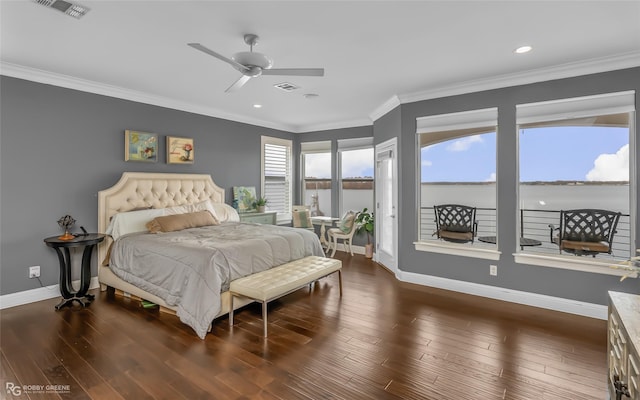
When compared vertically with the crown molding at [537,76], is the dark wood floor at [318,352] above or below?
below

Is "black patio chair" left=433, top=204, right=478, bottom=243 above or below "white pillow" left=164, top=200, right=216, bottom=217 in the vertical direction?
below

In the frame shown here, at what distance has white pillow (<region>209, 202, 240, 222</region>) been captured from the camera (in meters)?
5.22

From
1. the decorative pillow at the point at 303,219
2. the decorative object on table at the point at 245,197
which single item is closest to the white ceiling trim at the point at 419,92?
the decorative object on table at the point at 245,197

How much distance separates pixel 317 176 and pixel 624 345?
5.87 m

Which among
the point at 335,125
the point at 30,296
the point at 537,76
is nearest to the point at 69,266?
the point at 30,296

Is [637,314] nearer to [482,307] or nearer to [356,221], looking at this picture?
[482,307]

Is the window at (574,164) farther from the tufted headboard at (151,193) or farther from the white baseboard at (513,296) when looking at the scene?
the tufted headboard at (151,193)

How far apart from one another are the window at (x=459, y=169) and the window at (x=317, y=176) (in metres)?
2.65

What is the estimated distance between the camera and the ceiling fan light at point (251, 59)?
8.34 ft

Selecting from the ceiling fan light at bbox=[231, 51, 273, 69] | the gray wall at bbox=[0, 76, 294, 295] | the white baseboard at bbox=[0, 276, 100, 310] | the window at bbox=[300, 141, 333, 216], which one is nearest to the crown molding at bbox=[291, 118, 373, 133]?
the window at bbox=[300, 141, 333, 216]

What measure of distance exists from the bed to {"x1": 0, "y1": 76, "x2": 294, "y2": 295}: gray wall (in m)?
0.25

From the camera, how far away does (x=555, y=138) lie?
11.9 ft

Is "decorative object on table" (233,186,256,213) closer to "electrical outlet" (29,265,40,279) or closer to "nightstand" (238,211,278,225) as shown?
"nightstand" (238,211,278,225)

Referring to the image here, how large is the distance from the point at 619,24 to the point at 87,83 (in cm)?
549
